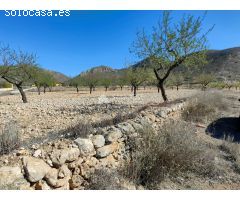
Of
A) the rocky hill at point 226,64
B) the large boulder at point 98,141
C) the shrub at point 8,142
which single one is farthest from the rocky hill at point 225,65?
the shrub at point 8,142

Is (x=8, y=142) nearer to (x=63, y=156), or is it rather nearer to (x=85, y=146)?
(x=63, y=156)

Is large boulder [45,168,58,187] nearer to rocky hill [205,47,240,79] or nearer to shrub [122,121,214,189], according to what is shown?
shrub [122,121,214,189]

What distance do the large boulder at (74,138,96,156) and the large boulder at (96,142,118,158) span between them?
12cm

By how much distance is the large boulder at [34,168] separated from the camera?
399 cm

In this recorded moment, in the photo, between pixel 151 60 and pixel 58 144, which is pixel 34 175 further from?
pixel 151 60

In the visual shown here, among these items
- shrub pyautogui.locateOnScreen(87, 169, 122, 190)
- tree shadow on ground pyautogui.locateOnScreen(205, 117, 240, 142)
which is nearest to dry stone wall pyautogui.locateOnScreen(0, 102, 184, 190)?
shrub pyautogui.locateOnScreen(87, 169, 122, 190)

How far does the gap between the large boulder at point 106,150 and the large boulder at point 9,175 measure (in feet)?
5.55

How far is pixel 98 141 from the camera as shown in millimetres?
5391

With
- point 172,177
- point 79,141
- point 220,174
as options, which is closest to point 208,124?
point 220,174

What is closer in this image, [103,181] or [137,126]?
[103,181]

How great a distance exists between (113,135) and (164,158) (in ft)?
4.33

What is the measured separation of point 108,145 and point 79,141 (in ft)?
2.35

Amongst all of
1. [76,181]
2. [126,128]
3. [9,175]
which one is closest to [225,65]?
[126,128]

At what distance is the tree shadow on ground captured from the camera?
9892mm
